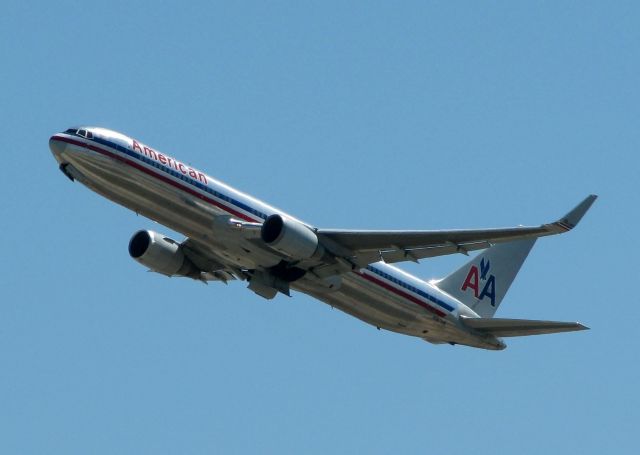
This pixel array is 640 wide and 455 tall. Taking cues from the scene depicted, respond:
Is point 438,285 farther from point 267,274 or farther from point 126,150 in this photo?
point 126,150

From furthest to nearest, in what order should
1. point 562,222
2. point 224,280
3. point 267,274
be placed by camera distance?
1. point 224,280
2. point 267,274
3. point 562,222

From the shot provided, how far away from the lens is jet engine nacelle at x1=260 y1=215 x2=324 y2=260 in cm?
5612

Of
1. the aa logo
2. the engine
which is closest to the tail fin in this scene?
the aa logo

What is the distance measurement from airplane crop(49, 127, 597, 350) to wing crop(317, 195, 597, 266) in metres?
0.05

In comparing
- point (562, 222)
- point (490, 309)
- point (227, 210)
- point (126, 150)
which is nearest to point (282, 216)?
point (227, 210)

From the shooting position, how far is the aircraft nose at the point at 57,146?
56.0 metres

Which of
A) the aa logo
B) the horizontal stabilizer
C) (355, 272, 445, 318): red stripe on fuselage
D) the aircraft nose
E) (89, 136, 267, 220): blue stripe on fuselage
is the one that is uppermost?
the aa logo

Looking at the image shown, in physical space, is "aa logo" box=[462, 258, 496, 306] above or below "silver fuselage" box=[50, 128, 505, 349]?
above

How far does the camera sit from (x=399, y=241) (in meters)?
56.7

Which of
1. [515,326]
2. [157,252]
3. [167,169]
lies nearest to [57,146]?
[167,169]

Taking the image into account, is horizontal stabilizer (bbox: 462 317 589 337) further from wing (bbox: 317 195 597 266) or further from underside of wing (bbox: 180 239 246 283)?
underside of wing (bbox: 180 239 246 283)

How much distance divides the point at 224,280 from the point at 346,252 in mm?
9807

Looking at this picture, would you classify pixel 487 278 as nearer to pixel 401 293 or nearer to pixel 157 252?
pixel 401 293

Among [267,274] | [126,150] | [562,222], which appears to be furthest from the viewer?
[267,274]
